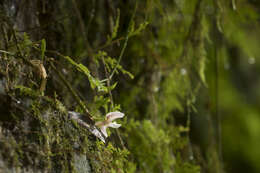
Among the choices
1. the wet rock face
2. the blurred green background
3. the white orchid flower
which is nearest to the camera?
the wet rock face

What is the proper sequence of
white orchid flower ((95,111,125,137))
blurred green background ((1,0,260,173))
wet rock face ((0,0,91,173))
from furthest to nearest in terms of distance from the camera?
1. blurred green background ((1,0,260,173))
2. white orchid flower ((95,111,125,137))
3. wet rock face ((0,0,91,173))

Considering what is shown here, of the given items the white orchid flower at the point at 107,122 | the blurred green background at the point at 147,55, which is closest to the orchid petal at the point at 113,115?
the white orchid flower at the point at 107,122

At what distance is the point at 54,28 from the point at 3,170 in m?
0.68

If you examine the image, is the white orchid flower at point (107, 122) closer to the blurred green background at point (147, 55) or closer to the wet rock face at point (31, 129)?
the wet rock face at point (31, 129)

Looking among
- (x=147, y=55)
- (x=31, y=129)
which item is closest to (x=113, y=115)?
(x=31, y=129)

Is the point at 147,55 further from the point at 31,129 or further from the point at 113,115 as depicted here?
the point at 31,129

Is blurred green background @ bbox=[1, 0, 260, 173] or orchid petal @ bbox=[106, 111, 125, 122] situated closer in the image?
orchid petal @ bbox=[106, 111, 125, 122]

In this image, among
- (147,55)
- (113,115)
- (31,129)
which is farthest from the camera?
(147,55)

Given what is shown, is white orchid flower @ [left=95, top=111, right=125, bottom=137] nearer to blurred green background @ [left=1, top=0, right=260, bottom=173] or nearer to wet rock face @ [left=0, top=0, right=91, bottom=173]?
wet rock face @ [left=0, top=0, right=91, bottom=173]

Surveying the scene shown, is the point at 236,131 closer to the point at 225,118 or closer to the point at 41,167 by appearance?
the point at 225,118

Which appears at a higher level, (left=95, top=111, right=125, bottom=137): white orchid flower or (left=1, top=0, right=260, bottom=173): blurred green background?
(left=1, top=0, right=260, bottom=173): blurred green background

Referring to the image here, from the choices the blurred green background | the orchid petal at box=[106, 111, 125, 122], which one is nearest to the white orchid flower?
the orchid petal at box=[106, 111, 125, 122]

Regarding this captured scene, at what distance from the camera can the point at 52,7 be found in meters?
1.11

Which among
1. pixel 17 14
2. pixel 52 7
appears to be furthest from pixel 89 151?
pixel 52 7
